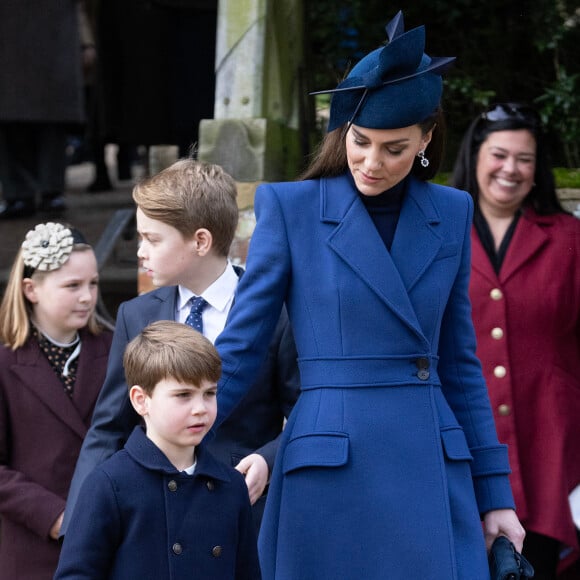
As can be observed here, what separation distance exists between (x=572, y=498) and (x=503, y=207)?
0.95 m

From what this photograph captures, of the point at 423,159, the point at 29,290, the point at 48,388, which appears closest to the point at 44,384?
the point at 48,388

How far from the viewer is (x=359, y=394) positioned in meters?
2.79

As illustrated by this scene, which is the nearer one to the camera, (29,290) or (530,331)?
(29,290)

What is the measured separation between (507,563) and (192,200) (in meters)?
1.10

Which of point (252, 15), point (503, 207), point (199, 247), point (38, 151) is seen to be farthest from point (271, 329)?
point (38, 151)

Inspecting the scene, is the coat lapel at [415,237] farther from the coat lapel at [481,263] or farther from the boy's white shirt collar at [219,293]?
the coat lapel at [481,263]

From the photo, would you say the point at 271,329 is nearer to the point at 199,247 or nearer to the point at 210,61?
the point at 199,247

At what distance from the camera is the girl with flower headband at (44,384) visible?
384 centimetres

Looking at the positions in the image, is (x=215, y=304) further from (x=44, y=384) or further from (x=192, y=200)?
(x=44, y=384)

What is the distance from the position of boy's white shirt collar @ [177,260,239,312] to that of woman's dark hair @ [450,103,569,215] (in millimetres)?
1349

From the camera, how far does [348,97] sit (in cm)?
280

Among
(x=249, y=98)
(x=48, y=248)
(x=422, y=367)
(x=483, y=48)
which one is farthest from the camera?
(x=483, y=48)

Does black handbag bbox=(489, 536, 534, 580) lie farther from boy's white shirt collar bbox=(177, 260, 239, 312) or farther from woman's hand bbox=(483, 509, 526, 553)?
boy's white shirt collar bbox=(177, 260, 239, 312)

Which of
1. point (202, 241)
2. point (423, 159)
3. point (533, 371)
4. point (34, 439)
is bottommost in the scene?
point (34, 439)
